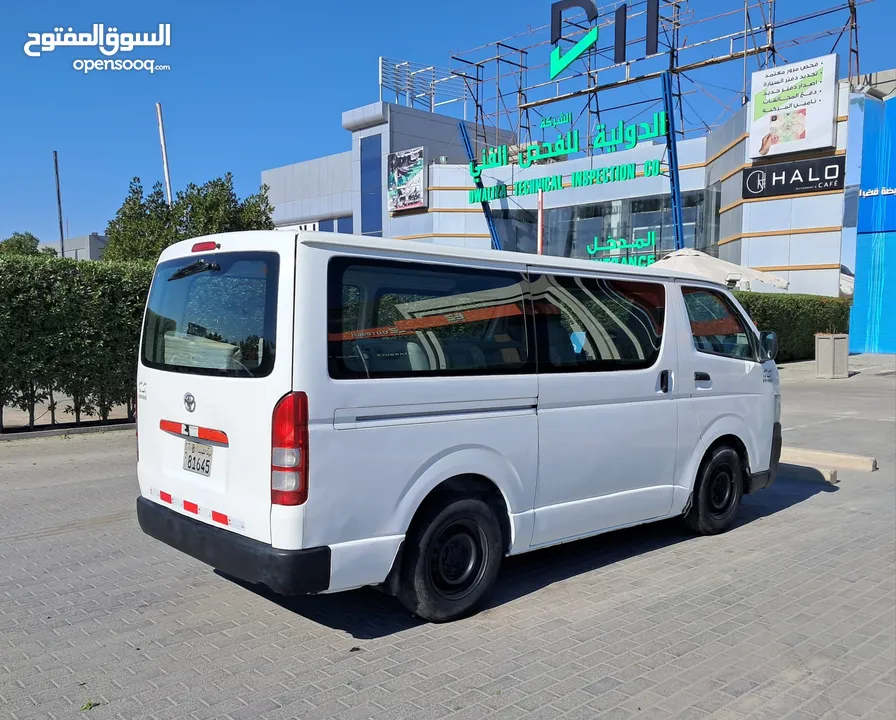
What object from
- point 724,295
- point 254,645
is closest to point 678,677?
point 254,645

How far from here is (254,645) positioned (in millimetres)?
4066

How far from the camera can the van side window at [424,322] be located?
392 cm

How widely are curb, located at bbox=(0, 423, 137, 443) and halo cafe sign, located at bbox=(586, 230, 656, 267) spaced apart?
2514 centimetres

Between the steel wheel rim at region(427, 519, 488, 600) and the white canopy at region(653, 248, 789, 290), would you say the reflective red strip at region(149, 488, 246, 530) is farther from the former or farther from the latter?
the white canopy at region(653, 248, 789, 290)

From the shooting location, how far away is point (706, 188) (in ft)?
109

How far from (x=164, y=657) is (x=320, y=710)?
1.03 m

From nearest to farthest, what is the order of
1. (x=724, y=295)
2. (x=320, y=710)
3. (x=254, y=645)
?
(x=320, y=710), (x=254, y=645), (x=724, y=295)

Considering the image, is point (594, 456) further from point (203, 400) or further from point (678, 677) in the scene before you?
point (203, 400)

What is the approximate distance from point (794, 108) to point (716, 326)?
24925 mm

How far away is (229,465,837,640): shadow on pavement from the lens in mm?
4434

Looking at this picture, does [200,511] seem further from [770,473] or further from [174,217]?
[174,217]

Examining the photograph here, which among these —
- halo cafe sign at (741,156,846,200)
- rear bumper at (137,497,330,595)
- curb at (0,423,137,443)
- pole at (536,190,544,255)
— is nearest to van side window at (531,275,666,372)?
rear bumper at (137,497,330,595)

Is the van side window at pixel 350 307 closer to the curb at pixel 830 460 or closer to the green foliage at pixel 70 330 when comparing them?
the curb at pixel 830 460

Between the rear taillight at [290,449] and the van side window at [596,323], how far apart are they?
5.49 feet
